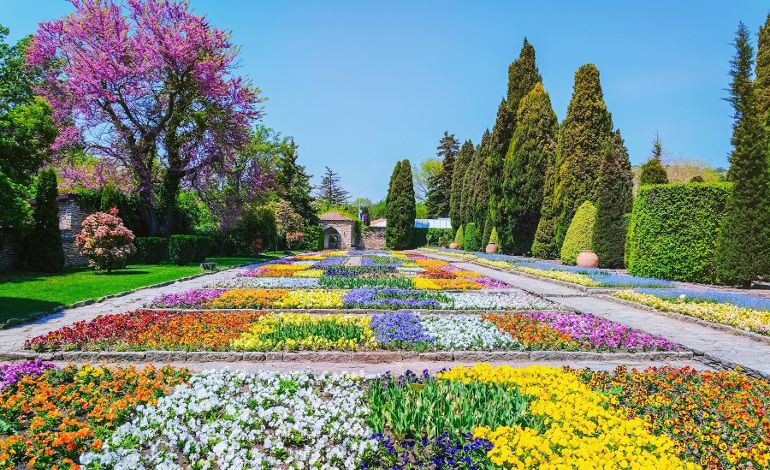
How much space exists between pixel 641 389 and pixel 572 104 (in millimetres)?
22949

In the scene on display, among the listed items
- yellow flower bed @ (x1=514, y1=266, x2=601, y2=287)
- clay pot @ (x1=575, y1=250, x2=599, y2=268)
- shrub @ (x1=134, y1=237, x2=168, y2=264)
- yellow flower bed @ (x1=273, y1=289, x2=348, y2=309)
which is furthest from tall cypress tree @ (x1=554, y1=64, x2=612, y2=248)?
shrub @ (x1=134, y1=237, x2=168, y2=264)

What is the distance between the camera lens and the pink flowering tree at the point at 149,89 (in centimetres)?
2165

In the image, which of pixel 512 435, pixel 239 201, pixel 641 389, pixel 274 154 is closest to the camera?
pixel 512 435

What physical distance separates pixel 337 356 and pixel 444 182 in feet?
201

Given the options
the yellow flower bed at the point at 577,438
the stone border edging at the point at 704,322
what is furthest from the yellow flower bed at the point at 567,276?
the yellow flower bed at the point at 577,438

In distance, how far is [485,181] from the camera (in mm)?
41031

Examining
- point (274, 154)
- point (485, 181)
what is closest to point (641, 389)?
point (485, 181)

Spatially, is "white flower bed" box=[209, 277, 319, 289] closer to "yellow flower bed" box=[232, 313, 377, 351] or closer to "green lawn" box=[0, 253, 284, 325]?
"green lawn" box=[0, 253, 284, 325]

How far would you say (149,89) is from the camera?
75.0 feet

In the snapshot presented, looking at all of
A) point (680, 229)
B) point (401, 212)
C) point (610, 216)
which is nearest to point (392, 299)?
point (680, 229)

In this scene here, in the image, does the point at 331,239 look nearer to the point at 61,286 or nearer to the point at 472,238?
the point at 472,238

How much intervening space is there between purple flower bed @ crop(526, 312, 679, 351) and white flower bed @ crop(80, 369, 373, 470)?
14.3 feet

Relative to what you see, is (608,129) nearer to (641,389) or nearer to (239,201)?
(239,201)

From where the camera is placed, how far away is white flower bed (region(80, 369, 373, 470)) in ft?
11.9
